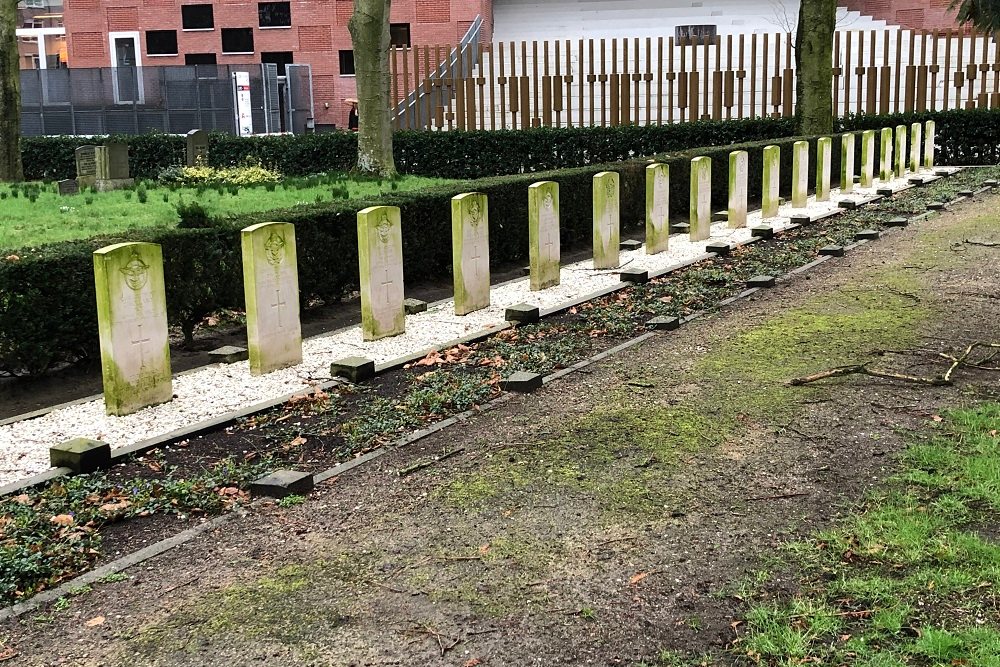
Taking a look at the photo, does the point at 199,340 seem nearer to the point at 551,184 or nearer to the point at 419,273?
the point at 419,273

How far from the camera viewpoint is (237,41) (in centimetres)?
4403

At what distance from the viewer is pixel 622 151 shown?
24156 millimetres

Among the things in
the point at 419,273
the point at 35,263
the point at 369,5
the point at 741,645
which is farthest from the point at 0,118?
the point at 741,645

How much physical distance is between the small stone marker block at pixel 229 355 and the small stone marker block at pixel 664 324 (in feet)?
10.3

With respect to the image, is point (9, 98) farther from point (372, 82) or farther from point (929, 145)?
point (929, 145)

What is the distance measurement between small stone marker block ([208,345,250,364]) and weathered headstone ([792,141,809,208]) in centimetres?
1029

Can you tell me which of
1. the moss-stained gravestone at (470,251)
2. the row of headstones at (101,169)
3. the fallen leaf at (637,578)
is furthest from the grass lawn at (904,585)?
the row of headstones at (101,169)

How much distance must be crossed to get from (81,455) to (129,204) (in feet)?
40.2

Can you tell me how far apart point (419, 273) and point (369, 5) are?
10.4 m

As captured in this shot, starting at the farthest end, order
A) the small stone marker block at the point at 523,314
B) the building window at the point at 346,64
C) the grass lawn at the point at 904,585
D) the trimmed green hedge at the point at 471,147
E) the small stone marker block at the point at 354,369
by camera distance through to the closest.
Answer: the building window at the point at 346,64, the trimmed green hedge at the point at 471,147, the small stone marker block at the point at 523,314, the small stone marker block at the point at 354,369, the grass lawn at the point at 904,585

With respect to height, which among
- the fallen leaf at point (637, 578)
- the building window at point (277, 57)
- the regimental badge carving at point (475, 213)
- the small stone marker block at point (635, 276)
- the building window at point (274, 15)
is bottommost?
the fallen leaf at point (637, 578)

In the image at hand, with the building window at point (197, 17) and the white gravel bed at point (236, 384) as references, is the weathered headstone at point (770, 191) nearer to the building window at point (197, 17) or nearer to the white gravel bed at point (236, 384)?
the white gravel bed at point (236, 384)

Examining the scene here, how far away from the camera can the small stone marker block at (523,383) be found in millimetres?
7062

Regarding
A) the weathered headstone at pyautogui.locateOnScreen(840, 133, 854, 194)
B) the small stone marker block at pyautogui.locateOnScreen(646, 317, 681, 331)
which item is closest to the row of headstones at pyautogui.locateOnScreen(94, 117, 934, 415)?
the small stone marker block at pyautogui.locateOnScreen(646, 317, 681, 331)
